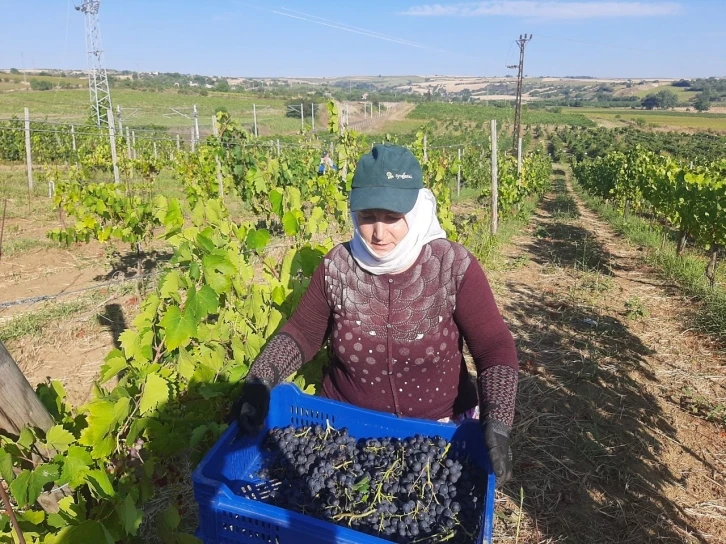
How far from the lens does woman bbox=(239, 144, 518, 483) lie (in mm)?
1684

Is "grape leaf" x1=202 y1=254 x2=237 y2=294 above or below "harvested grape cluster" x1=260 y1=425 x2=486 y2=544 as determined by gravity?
above

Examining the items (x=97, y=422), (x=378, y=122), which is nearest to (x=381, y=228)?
(x=97, y=422)

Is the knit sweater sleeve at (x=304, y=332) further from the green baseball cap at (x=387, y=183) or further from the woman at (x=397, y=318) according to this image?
the green baseball cap at (x=387, y=183)

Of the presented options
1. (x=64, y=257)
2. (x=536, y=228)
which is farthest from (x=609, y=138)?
(x=64, y=257)

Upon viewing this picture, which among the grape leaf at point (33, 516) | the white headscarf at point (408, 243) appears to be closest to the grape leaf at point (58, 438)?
the grape leaf at point (33, 516)

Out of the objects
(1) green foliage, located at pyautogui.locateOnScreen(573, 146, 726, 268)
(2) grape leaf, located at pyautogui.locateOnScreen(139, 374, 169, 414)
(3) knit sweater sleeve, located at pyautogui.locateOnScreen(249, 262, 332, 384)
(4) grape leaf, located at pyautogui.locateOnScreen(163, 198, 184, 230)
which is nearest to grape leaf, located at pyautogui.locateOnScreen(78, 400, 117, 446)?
(2) grape leaf, located at pyautogui.locateOnScreen(139, 374, 169, 414)

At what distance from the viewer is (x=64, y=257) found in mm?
7938

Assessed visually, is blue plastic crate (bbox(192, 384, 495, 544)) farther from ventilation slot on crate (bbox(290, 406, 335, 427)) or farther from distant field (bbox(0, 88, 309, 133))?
distant field (bbox(0, 88, 309, 133))

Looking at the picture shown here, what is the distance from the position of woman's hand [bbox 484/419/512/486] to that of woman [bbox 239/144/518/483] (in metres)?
0.04

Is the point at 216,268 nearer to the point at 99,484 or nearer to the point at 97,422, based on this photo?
the point at 97,422

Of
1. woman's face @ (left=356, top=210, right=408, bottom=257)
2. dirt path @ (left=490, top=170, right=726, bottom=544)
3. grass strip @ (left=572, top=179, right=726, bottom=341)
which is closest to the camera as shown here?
woman's face @ (left=356, top=210, right=408, bottom=257)

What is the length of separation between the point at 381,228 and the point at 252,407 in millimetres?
686

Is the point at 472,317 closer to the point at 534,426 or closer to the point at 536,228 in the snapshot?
the point at 534,426

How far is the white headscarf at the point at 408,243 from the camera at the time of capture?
1.75m
